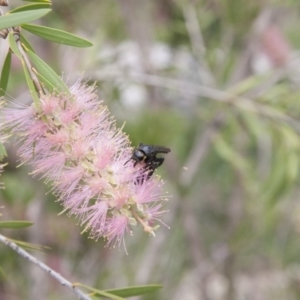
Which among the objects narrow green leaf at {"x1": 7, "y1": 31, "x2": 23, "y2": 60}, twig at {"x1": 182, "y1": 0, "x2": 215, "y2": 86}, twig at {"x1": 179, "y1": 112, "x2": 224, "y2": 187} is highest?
twig at {"x1": 182, "y1": 0, "x2": 215, "y2": 86}

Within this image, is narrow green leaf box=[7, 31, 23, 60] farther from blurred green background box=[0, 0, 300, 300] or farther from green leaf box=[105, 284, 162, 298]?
blurred green background box=[0, 0, 300, 300]

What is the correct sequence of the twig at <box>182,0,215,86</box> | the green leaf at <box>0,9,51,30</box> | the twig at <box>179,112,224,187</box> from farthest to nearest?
the twig at <box>182,0,215,86</box>
the twig at <box>179,112,224,187</box>
the green leaf at <box>0,9,51,30</box>

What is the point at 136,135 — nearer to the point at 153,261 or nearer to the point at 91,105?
the point at 153,261

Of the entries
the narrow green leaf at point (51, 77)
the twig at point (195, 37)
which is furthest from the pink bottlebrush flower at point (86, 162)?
the twig at point (195, 37)

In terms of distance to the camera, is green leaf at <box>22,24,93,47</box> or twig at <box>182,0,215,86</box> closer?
green leaf at <box>22,24,93,47</box>

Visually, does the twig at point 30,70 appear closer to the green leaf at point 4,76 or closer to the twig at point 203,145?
the green leaf at point 4,76

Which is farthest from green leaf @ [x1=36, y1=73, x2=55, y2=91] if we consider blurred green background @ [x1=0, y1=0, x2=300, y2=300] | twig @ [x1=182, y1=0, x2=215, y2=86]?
twig @ [x1=182, y1=0, x2=215, y2=86]

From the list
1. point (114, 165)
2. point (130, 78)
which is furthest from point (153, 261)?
point (114, 165)

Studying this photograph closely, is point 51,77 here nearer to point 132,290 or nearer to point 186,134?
point 132,290
